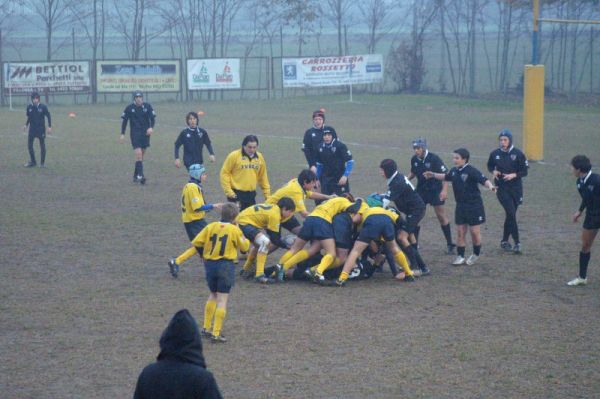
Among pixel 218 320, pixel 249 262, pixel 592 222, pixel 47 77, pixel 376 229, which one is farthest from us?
pixel 47 77

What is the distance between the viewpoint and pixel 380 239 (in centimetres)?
1127

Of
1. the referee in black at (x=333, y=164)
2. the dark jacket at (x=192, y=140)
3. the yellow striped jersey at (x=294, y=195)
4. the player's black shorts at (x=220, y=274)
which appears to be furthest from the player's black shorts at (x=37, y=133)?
the player's black shorts at (x=220, y=274)

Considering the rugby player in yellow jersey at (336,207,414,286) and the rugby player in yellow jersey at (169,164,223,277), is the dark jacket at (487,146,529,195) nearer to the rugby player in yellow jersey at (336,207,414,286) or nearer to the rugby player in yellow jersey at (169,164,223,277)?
the rugby player in yellow jersey at (336,207,414,286)

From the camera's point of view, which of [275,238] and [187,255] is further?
[275,238]

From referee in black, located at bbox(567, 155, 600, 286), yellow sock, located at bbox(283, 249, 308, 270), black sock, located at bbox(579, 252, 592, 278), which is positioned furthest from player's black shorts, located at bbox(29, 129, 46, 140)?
black sock, located at bbox(579, 252, 592, 278)

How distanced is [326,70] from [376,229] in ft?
137

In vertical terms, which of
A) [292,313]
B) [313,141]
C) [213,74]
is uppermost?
[213,74]

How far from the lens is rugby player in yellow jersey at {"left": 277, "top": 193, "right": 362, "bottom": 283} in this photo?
11.2 m

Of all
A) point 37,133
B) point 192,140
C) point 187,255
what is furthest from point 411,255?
point 37,133

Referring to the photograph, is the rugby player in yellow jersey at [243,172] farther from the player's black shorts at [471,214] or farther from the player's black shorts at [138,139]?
the player's black shorts at [138,139]

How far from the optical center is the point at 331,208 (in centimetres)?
1145

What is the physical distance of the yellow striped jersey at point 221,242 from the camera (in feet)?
28.9

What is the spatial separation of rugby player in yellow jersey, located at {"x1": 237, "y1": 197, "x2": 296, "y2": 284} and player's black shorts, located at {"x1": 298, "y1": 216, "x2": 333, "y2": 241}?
408 mm

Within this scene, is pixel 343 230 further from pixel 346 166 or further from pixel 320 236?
pixel 346 166
